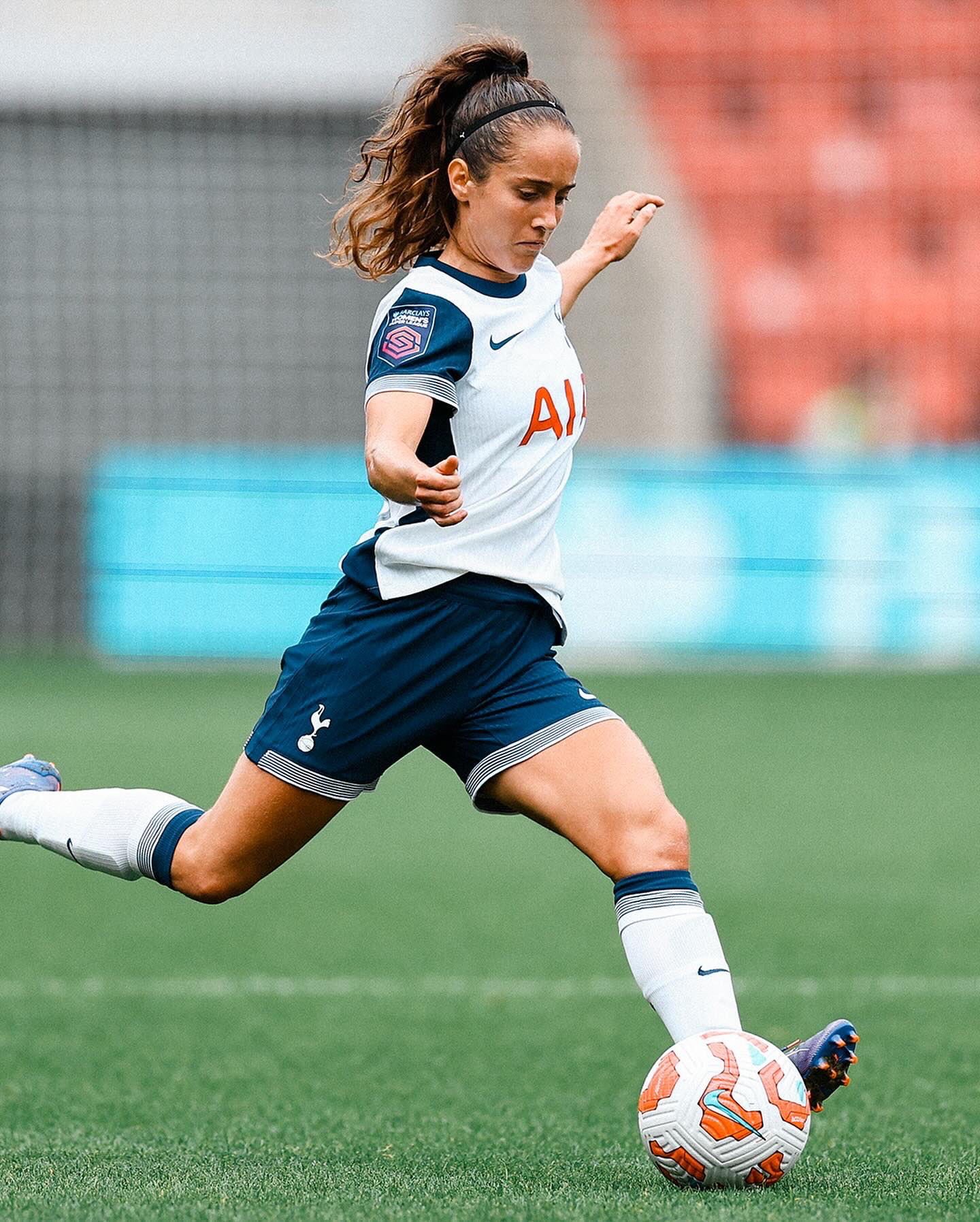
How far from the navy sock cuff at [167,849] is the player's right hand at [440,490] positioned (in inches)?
35.9

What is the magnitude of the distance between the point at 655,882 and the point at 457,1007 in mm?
1735

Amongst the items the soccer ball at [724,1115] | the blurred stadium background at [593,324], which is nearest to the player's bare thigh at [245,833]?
the soccer ball at [724,1115]

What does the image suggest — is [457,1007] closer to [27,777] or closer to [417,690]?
[27,777]

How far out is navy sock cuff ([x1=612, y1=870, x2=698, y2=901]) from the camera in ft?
10.1

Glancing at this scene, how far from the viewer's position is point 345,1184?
296 cm

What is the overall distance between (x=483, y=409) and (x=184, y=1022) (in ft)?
6.51

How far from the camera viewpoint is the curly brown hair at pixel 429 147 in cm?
323

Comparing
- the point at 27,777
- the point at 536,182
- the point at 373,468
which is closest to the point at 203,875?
the point at 27,777

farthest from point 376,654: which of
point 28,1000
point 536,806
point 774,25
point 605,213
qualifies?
point 774,25

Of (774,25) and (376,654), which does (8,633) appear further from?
(376,654)

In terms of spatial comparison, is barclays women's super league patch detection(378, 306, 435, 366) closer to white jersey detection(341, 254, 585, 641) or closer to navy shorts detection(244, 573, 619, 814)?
white jersey detection(341, 254, 585, 641)

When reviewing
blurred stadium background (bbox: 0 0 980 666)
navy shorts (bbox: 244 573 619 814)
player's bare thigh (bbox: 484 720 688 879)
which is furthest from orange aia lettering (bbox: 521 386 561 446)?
blurred stadium background (bbox: 0 0 980 666)

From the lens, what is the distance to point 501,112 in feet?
10.5

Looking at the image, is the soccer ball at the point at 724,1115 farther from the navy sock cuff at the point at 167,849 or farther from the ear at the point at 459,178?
the ear at the point at 459,178
